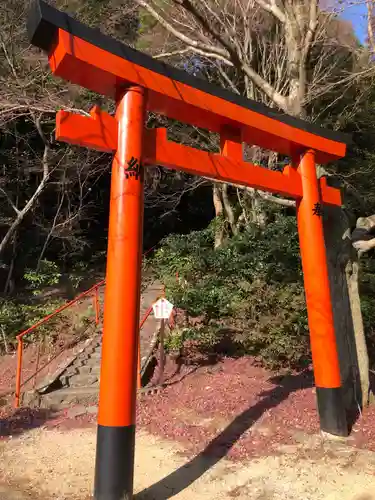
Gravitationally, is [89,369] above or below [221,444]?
above

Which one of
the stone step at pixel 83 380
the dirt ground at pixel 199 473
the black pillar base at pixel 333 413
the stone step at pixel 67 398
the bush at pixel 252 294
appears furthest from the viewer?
the bush at pixel 252 294

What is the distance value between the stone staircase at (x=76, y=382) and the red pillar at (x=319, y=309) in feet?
11.7

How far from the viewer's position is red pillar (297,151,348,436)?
204 inches

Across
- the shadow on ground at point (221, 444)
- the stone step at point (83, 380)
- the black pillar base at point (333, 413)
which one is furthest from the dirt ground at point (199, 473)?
the stone step at point (83, 380)

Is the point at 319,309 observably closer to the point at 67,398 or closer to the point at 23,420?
the point at 67,398

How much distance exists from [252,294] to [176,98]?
188 inches

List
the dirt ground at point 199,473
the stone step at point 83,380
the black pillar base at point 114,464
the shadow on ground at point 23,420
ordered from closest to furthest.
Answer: the black pillar base at point 114,464
the dirt ground at point 199,473
the shadow on ground at point 23,420
the stone step at point 83,380

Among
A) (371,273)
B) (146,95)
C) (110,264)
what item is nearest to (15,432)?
(110,264)

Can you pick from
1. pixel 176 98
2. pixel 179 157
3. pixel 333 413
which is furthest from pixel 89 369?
pixel 176 98

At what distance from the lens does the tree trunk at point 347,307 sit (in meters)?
5.88

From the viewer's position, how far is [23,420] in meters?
6.21

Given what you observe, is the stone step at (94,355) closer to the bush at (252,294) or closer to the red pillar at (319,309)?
the bush at (252,294)

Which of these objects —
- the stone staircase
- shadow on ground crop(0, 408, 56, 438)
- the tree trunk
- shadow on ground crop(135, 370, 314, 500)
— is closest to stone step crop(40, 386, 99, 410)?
the stone staircase

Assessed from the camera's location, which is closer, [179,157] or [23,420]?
[179,157]
